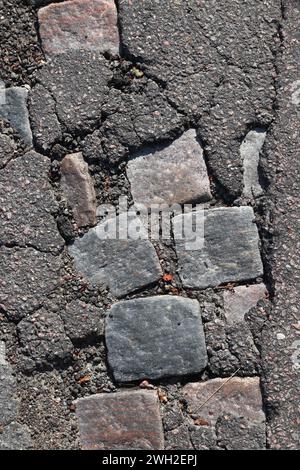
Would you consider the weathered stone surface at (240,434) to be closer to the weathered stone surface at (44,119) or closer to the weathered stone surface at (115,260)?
the weathered stone surface at (115,260)

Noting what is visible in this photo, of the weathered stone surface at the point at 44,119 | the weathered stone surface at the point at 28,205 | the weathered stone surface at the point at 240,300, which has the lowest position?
the weathered stone surface at the point at 240,300

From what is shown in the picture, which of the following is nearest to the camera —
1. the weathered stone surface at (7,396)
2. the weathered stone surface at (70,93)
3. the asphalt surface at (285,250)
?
the asphalt surface at (285,250)

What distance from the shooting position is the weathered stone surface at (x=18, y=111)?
310 centimetres

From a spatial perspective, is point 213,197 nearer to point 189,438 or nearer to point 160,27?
point 160,27

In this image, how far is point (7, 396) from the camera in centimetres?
296

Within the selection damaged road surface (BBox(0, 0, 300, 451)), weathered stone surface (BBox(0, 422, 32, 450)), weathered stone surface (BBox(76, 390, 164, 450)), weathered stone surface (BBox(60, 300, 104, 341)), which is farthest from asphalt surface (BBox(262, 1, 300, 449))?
weathered stone surface (BBox(0, 422, 32, 450))

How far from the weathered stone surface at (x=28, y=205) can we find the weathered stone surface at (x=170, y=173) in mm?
365

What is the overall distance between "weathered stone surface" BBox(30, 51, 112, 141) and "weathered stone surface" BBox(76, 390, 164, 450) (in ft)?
3.64

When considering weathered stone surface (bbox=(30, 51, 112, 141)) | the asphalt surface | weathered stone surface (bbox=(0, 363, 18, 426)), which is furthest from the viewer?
weathered stone surface (bbox=(30, 51, 112, 141))

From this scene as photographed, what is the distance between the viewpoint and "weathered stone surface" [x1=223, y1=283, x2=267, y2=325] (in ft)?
9.70

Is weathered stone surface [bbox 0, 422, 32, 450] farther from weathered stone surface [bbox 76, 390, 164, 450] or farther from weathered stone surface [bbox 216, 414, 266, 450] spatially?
weathered stone surface [bbox 216, 414, 266, 450]

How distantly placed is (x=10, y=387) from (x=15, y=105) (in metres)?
1.20

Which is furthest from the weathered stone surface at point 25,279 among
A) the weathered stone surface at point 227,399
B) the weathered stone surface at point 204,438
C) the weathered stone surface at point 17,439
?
the weathered stone surface at point 204,438

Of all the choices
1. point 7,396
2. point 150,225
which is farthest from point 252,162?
point 7,396
